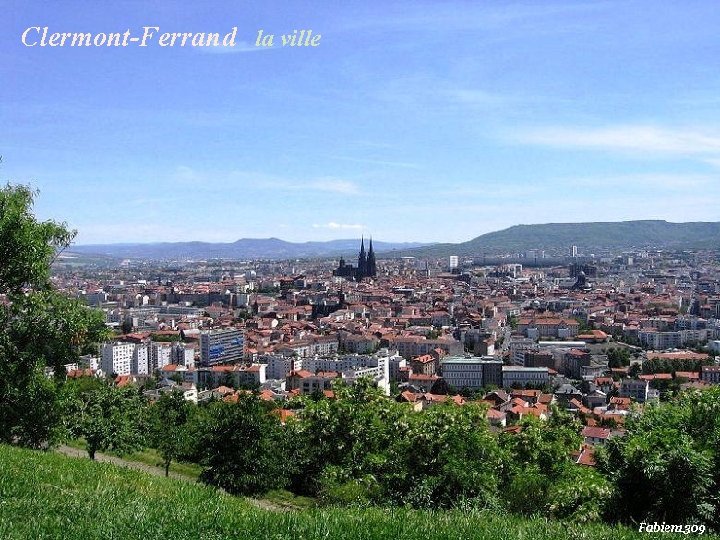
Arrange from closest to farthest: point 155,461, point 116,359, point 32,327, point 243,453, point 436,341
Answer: point 32,327, point 243,453, point 155,461, point 116,359, point 436,341

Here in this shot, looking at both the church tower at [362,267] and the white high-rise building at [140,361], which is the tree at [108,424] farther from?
the church tower at [362,267]

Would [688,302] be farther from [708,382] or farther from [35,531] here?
[35,531]

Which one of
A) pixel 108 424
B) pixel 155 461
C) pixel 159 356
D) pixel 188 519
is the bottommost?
pixel 159 356

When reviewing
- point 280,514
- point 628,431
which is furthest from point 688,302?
point 280,514

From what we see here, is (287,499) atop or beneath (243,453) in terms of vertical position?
beneath

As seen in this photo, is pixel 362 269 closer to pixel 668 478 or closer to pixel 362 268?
pixel 362 268

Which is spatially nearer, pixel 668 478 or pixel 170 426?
pixel 668 478

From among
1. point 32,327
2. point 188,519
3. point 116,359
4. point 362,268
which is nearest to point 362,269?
point 362,268
